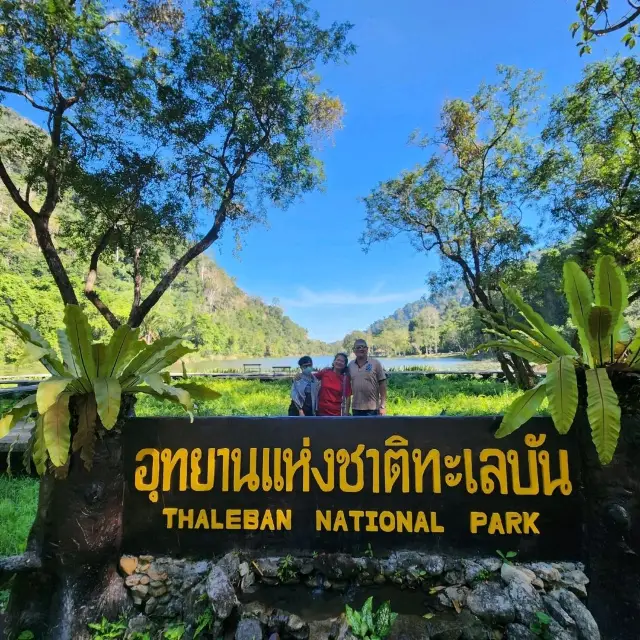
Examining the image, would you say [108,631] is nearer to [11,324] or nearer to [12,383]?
[11,324]

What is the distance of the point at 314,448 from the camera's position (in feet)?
8.49

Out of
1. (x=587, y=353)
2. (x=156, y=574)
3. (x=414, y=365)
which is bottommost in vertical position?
(x=156, y=574)

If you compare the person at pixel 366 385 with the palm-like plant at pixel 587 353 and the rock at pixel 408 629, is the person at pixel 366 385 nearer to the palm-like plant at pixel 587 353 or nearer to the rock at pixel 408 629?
the palm-like plant at pixel 587 353

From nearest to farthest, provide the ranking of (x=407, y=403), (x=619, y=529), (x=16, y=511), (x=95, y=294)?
(x=619, y=529)
(x=16, y=511)
(x=407, y=403)
(x=95, y=294)

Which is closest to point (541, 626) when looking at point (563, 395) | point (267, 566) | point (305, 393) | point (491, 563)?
point (491, 563)

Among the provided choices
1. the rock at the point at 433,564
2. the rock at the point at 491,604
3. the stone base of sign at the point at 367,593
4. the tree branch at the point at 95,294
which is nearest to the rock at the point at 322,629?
the stone base of sign at the point at 367,593

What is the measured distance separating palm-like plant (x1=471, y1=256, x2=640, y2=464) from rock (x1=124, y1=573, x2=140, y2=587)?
227cm

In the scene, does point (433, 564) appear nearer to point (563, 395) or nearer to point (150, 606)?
point (563, 395)

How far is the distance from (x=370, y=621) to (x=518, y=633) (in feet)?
2.53

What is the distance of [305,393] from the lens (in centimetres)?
445

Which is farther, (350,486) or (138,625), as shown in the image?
(350,486)

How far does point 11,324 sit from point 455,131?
12288mm

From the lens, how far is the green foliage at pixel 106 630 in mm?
2221

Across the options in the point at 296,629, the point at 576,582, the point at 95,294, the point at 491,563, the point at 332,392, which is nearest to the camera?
the point at 296,629
